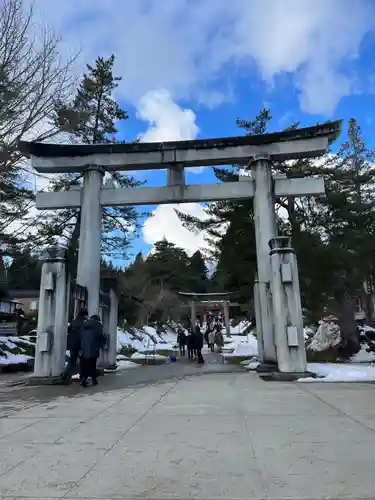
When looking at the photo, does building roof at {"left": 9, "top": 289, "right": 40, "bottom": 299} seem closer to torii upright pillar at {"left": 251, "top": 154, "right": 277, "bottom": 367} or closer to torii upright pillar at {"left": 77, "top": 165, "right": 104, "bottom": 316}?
torii upright pillar at {"left": 77, "top": 165, "right": 104, "bottom": 316}

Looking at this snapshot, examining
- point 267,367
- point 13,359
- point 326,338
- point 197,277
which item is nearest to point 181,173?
point 267,367

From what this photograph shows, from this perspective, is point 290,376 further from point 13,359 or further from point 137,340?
point 137,340

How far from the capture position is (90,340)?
8.93m

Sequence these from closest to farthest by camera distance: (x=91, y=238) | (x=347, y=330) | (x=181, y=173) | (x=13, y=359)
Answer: (x=91, y=238), (x=181, y=173), (x=13, y=359), (x=347, y=330)

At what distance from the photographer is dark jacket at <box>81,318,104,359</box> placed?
29.2 feet

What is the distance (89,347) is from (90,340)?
154mm

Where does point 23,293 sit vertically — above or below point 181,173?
below

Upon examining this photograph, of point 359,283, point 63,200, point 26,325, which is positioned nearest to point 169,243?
point 26,325

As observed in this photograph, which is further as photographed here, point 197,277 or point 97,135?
point 197,277

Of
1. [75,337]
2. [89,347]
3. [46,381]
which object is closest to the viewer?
[89,347]

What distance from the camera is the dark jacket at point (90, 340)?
8.90 m

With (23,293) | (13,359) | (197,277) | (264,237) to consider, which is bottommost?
(13,359)

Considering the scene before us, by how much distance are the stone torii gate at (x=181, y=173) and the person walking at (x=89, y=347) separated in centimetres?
282

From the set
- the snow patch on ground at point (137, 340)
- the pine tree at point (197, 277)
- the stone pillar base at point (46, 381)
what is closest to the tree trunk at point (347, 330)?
the stone pillar base at point (46, 381)
